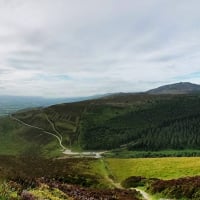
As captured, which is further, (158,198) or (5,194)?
(158,198)

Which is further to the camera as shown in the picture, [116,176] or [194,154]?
[194,154]

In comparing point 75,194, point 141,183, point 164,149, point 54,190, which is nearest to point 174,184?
point 141,183

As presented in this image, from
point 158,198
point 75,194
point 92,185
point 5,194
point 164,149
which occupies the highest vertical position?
point 5,194

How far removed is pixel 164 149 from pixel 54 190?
616ft

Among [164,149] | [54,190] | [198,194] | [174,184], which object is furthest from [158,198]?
[164,149]

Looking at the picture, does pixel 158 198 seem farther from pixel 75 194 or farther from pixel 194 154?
pixel 194 154

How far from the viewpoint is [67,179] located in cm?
6731

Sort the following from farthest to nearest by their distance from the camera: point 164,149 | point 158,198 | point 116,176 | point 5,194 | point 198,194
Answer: point 164,149
point 116,176
point 158,198
point 198,194
point 5,194

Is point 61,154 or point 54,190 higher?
point 54,190

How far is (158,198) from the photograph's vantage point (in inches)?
1314

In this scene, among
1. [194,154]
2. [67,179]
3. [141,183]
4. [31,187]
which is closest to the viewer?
[31,187]

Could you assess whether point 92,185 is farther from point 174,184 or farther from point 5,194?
point 5,194

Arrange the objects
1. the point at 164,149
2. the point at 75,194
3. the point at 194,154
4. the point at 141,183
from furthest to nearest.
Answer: the point at 164,149
the point at 194,154
the point at 141,183
the point at 75,194

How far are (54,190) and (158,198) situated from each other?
18.3m
